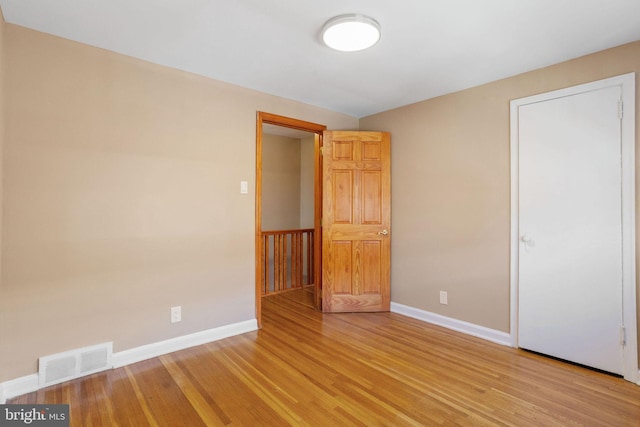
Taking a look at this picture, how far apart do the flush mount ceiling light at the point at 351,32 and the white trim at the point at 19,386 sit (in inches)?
114

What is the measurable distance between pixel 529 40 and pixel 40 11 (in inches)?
121

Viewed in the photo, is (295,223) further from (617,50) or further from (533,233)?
(617,50)

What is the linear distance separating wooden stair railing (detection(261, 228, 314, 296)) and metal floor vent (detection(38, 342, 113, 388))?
2.22 metres

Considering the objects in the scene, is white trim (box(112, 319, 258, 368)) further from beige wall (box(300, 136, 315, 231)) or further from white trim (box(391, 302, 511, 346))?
beige wall (box(300, 136, 315, 231))

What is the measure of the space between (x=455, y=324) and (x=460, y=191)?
1302 mm

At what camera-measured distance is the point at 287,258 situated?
5.14 m

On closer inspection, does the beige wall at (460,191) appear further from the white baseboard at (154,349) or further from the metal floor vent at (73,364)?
→ the metal floor vent at (73,364)

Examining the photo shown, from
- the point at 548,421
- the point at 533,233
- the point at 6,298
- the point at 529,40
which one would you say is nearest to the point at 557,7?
the point at 529,40

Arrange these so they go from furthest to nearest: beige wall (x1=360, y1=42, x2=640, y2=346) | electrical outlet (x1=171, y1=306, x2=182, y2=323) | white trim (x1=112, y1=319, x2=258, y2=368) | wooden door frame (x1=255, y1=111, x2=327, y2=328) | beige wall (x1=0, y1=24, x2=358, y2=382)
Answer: wooden door frame (x1=255, y1=111, x2=327, y2=328), beige wall (x1=360, y1=42, x2=640, y2=346), electrical outlet (x1=171, y1=306, x2=182, y2=323), white trim (x1=112, y1=319, x2=258, y2=368), beige wall (x1=0, y1=24, x2=358, y2=382)

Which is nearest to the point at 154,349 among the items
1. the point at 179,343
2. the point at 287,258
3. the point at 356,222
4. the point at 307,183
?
the point at 179,343

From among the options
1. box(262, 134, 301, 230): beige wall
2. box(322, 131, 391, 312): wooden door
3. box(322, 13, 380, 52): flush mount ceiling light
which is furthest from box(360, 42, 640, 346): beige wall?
box(262, 134, 301, 230): beige wall

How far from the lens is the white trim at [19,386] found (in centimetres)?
194

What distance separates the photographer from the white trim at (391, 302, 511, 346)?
2.82 meters

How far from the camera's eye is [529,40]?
2170 millimetres
